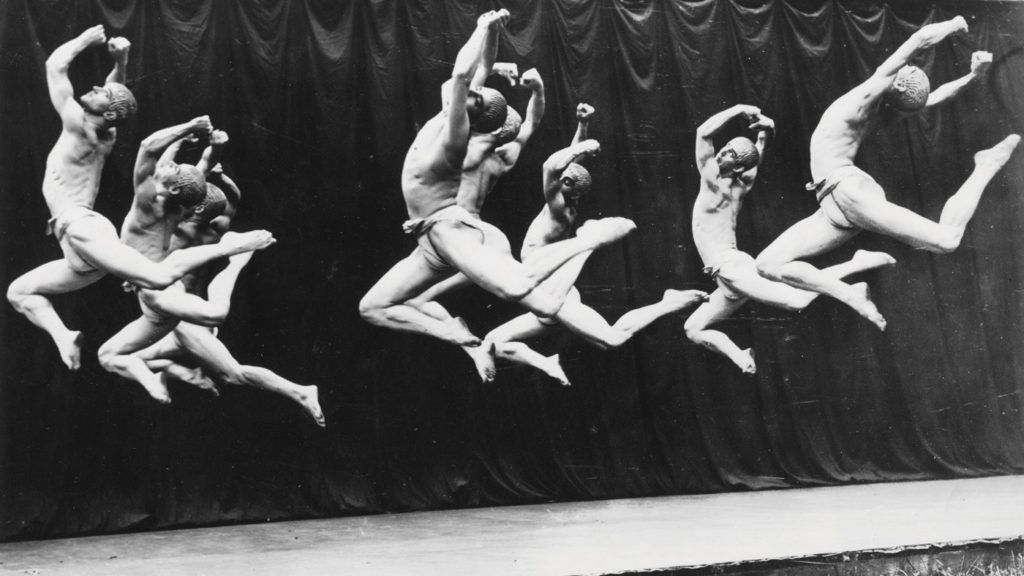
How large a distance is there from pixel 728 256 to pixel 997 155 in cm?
199

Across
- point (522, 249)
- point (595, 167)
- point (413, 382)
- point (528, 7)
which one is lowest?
point (413, 382)

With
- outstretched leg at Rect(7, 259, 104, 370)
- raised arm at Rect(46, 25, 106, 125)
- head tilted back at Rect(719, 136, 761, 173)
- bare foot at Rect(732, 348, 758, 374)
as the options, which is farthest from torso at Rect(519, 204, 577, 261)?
raised arm at Rect(46, 25, 106, 125)

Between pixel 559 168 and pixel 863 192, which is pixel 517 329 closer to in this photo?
pixel 559 168

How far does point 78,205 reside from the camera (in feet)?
21.3

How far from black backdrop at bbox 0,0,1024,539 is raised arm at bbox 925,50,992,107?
0.45 metres

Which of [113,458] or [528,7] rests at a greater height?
[528,7]

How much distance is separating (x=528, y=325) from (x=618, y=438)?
1.01 m

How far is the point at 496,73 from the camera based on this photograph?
7184 millimetres

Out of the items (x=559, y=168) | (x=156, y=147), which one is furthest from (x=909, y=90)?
(x=156, y=147)

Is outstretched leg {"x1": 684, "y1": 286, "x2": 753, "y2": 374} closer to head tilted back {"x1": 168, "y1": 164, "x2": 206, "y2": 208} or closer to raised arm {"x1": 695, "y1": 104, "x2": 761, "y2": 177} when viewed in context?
raised arm {"x1": 695, "y1": 104, "x2": 761, "y2": 177}

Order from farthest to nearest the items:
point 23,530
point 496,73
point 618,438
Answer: point 618,438, point 496,73, point 23,530

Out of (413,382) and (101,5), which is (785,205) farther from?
(101,5)

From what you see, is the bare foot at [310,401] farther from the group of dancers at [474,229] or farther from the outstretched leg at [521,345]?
the outstretched leg at [521,345]

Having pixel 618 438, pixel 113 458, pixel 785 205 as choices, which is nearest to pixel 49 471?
pixel 113 458
